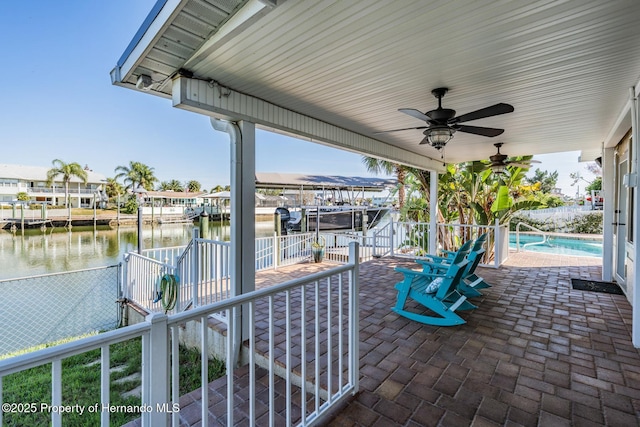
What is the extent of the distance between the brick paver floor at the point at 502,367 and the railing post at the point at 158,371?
1265 mm

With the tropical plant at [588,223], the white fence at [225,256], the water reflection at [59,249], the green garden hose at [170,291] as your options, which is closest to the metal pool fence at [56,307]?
the white fence at [225,256]

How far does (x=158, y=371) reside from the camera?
3.78 feet

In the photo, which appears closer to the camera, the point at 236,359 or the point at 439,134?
the point at 236,359

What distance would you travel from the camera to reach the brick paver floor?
6.72ft

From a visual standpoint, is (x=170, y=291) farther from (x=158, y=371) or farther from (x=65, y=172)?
(x=65, y=172)

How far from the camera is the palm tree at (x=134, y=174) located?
40094 mm

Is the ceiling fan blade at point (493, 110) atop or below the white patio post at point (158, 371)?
atop

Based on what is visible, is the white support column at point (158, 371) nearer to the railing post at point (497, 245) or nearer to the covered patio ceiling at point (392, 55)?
the covered patio ceiling at point (392, 55)

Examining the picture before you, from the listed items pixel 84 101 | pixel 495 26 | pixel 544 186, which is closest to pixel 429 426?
pixel 495 26

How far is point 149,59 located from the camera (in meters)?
2.48

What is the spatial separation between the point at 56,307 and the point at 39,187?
119ft

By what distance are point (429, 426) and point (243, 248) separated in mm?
2264

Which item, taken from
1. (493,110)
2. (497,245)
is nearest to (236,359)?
(493,110)

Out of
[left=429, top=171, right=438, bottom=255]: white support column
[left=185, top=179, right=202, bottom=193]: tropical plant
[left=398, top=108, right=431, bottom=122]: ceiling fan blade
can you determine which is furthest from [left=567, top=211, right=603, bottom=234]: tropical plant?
[left=185, top=179, right=202, bottom=193]: tropical plant
